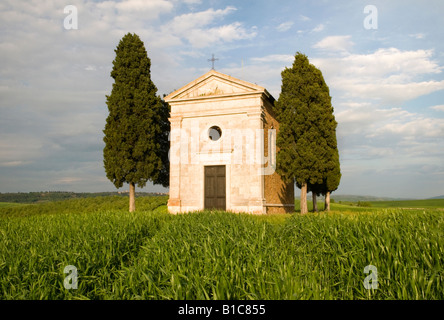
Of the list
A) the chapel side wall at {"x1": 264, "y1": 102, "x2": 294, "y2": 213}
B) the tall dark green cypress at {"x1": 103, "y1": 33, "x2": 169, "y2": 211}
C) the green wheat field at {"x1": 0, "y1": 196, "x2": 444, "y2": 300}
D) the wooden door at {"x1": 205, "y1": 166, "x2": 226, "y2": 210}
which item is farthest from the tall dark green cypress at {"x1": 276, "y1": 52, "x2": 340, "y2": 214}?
the green wheat field at {"x1": 0, "y1": 196, "x2": 444, "y2": 300}

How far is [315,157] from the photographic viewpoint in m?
16.2

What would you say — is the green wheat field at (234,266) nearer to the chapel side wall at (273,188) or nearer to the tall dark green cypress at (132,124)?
the chapel side wall at (273,188)

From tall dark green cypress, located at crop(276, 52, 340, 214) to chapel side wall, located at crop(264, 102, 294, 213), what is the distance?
3.14 ft

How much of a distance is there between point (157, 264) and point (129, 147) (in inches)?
554

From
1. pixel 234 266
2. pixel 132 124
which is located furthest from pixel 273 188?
pixel 234 266

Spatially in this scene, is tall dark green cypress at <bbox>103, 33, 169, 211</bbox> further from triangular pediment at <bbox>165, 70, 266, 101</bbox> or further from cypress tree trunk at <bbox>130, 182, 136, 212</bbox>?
triangular pediment at <bbox>165, 70, 266, 101</bbox>

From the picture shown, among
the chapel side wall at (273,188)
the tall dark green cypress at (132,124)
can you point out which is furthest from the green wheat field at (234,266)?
the tall dark green cypress at (132,124)

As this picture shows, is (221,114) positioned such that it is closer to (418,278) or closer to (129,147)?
(129,147)

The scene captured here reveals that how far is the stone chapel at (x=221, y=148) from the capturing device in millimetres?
16453

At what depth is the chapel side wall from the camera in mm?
17453

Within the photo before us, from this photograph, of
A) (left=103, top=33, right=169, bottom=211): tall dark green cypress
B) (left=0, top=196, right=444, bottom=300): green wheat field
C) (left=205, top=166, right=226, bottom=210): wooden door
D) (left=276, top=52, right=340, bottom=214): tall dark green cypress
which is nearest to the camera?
(left=0, top=196, right=444, bottom=300): green wheat field

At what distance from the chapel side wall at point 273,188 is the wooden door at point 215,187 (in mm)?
2339

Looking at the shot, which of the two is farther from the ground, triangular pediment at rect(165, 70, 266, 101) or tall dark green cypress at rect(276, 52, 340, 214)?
triangular pediment at rect(165, 70, 266, 101)

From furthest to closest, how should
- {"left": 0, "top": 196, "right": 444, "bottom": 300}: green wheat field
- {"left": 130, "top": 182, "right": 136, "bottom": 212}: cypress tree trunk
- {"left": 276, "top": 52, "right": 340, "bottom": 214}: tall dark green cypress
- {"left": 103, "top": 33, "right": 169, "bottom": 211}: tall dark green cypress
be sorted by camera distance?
{"left": 130, "top": 182, "right": 136, "bottom": 212}: cypress tree trunk
{"left": 103, "top": 33, "right": 169, "bottom": 211}: tall dark green cypress
{"left": 276, "top": 52, "right": 340, "bottom": 214}: tall dark green cypress
{"left": 0, "top": 196, "right": 444, "bottom": 300}: green wheat field
